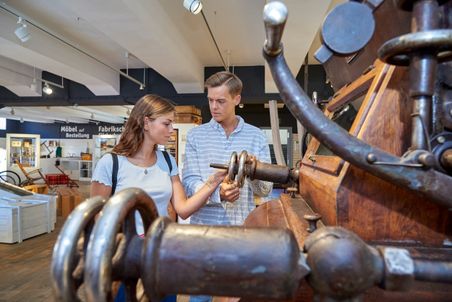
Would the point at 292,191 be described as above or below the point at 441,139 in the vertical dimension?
below

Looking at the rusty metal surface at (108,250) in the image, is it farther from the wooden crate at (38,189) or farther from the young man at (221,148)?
the wooden crate at (38,189)

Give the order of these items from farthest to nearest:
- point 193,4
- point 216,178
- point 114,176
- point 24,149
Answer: point 24,149 < point 193,4 < point 114,176 < point 216,178

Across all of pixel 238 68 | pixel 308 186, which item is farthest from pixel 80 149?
pixel 308 186

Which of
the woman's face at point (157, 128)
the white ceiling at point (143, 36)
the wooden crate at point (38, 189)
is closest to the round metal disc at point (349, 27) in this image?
the woman's face at point (157, 128)

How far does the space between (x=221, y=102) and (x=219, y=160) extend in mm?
319

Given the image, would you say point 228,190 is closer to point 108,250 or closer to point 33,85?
point 108,250

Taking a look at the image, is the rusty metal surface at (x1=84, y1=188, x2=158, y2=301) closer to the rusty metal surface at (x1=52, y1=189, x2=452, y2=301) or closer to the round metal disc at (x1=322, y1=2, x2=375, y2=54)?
the rusty metal surface at (x1=52, y1=189, x2=452, y2=301)

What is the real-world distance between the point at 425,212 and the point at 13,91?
27.5 feet

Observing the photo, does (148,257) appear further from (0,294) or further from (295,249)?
(0,294)

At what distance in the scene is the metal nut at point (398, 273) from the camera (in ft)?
1.35

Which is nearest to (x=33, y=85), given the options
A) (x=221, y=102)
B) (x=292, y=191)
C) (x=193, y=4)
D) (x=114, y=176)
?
(x=193, y=4)

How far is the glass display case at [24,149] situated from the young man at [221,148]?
1462cm

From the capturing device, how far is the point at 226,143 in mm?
1670

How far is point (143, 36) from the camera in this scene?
3631 mm
